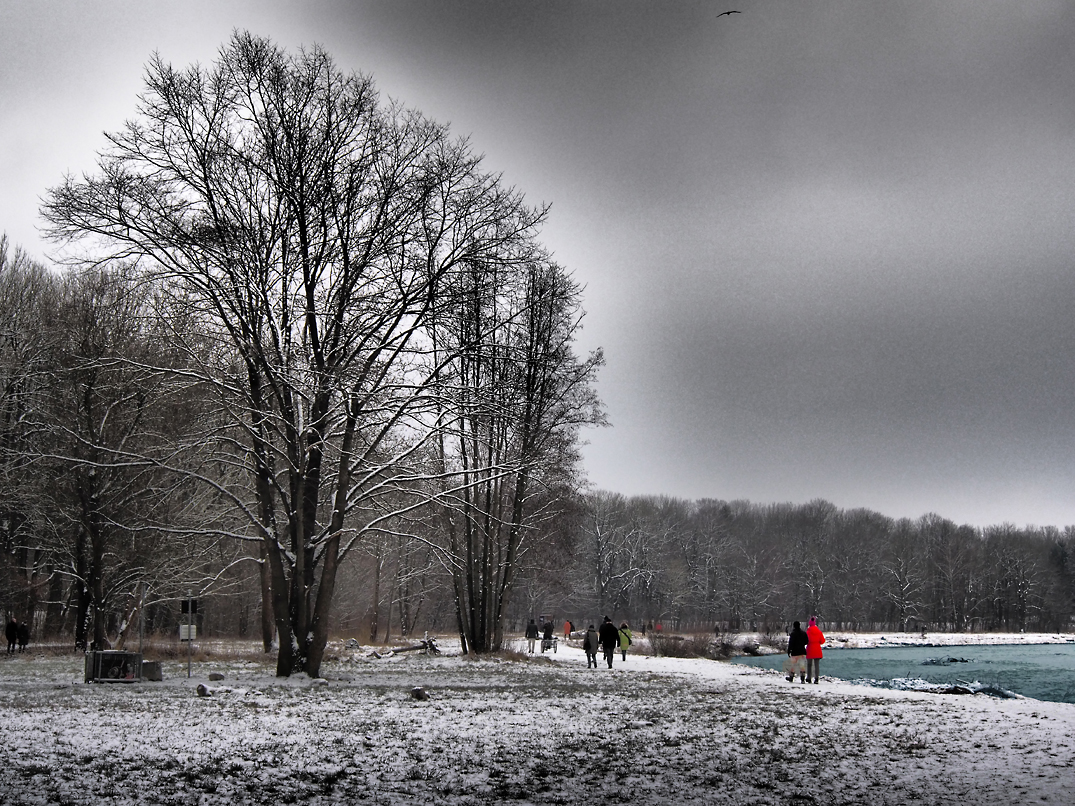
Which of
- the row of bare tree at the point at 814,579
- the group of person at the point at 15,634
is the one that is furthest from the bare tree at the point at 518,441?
the row of bare tree at the point at 814,579

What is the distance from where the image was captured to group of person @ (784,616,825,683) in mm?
21656

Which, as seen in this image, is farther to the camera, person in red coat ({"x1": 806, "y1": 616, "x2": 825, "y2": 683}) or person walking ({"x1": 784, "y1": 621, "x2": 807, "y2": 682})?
person walking ({"x1": 784, "y1": 621, "x2": 807, "y2": 682})

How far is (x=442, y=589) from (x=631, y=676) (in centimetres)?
4335

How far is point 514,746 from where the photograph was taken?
1041 centimetres

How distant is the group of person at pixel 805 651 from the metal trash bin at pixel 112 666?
1455 centimetres

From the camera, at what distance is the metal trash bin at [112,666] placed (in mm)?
18109

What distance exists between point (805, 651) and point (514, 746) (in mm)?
13889

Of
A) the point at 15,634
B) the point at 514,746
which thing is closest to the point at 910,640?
the point at 15,634

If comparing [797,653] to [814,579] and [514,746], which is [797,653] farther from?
[814,579]

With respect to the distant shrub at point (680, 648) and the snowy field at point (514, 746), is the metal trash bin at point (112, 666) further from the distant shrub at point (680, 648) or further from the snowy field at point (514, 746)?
the distant shrub at point (680, 648)

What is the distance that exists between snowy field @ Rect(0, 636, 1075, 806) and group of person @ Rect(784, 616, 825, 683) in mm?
3842

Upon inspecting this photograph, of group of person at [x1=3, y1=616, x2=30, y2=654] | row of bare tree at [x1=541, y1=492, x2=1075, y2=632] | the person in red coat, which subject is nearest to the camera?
the person in red coat

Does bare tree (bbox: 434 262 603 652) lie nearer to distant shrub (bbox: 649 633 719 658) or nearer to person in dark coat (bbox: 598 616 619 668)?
person in dark coat (bbox: 598 616 619 668)

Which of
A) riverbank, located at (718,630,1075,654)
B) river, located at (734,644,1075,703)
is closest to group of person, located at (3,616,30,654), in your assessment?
river, located at (734,644,1075,703)
